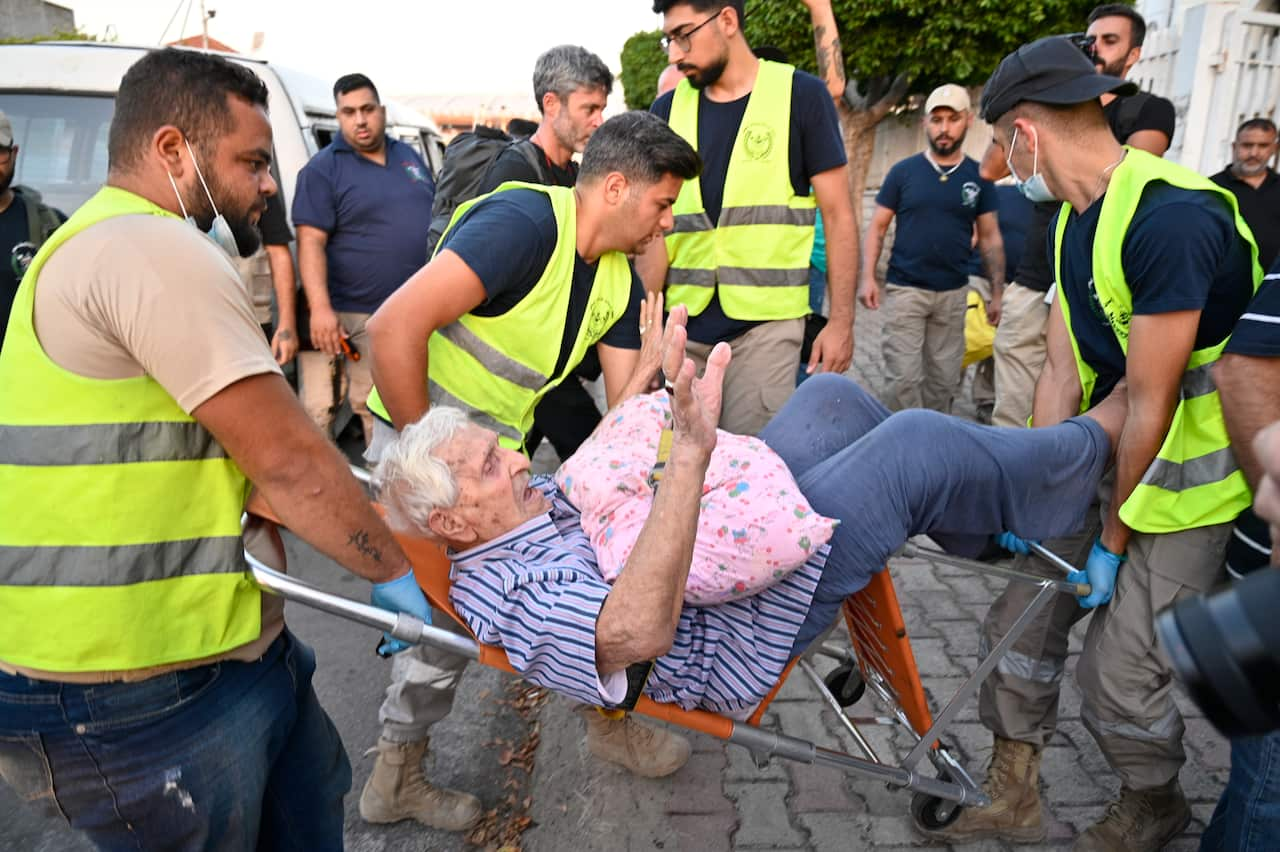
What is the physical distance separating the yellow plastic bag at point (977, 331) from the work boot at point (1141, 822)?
13.5 ft

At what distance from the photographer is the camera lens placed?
86cm

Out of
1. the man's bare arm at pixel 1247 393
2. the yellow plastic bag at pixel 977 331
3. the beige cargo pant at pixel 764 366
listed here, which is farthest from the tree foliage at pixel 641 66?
the man's bare arm at pixel 1247 393

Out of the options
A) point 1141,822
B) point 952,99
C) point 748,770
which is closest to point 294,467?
point 748,770

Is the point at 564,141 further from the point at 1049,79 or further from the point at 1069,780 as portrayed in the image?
the point at 1069,780

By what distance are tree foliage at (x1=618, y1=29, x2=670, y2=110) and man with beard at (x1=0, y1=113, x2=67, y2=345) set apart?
2400 cm

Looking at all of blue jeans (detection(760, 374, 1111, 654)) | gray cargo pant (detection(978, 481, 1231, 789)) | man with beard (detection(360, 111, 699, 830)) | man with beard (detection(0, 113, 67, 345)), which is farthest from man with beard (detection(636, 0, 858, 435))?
man with beard (detection(0, 113, 67, 345))

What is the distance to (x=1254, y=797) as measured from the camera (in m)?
1.70

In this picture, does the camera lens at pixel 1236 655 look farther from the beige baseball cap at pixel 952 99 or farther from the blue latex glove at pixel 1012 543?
the beige baseball cap at pixel 952 99

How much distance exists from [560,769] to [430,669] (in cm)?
68

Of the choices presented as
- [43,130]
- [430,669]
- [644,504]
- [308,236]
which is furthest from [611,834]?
[43,130]

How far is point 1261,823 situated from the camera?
5.53 feet

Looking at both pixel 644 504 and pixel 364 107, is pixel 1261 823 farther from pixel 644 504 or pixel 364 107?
pixel 364 107

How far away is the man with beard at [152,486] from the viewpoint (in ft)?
4.48

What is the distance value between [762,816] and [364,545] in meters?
1.58
